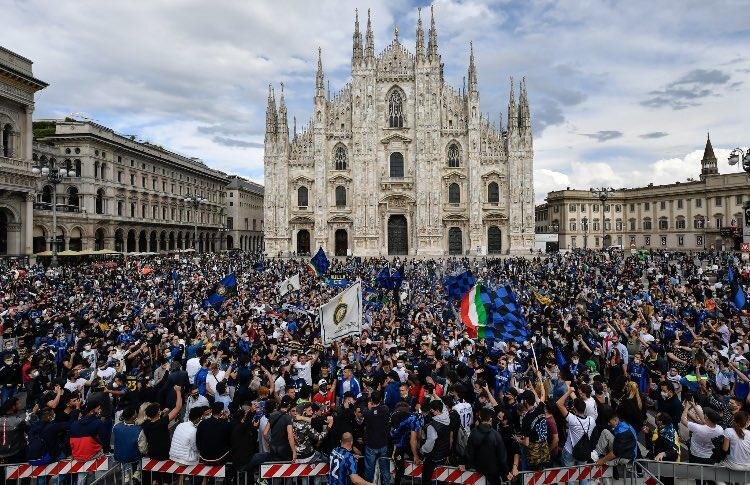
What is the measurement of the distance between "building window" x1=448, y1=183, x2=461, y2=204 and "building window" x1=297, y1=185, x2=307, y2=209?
1572cm

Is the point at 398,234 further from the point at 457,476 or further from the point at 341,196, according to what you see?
the point at 457,476

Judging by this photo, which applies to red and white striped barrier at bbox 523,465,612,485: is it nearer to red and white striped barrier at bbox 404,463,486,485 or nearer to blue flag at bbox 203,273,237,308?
red and white striped barrier at bbox 404,463,486,485

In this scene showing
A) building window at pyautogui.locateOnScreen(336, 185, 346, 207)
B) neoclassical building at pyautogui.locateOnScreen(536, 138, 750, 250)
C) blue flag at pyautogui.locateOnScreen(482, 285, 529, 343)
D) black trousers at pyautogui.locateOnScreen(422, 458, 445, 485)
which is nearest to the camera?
black trousers at pyautogui.locateOnScreen(422, 458, 445, 485)

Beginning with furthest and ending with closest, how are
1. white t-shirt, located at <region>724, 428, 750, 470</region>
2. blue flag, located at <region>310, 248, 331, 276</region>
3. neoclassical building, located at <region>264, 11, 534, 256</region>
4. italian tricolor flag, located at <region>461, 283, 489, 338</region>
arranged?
neoclassical building, located at <region>264, 11, 534, 256</region>, blue flag, located at <region>310, 248, 331, 276</region>, italian tricolor flag, located at <region>461, 283, 489, 338</region>, white t-shirt, located at <region>724, 428, 750, 470</region>

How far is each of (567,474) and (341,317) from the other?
5747mm

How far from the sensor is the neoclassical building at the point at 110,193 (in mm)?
46625

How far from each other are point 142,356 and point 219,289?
9.50 meters

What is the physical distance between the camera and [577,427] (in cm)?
660

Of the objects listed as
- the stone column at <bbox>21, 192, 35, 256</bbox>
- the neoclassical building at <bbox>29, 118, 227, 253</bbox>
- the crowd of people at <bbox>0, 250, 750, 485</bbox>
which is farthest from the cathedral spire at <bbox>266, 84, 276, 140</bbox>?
the crowd of people at <bbox>0, 250, 750, 485</bbox>

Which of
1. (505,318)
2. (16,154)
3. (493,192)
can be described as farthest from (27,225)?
(493,192)

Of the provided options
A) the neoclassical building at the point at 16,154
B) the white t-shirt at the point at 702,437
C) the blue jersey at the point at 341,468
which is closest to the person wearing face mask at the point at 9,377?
the blue jersey at the point at 341,468

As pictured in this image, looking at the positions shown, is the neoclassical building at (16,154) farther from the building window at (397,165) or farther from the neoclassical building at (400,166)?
the building window at (397,165)

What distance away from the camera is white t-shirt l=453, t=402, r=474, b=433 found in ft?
23.6

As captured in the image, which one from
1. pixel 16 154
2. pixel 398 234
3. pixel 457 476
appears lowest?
pixel 457 476
